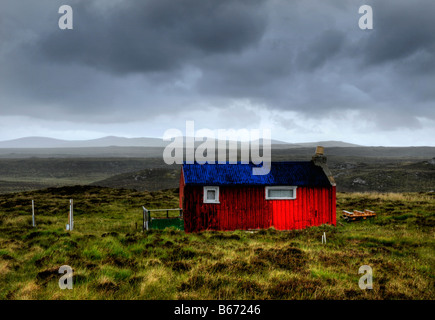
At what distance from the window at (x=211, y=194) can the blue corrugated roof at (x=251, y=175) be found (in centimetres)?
41

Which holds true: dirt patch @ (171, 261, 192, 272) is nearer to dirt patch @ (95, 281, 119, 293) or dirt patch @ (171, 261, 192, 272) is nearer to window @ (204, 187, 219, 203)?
dirt patch @ (95, 281, 119, 293)

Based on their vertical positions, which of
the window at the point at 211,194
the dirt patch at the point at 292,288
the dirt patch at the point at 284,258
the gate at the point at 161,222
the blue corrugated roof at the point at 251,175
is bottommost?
the gate at the point at 161,222

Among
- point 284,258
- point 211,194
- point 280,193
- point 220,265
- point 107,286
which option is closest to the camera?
point 107,286

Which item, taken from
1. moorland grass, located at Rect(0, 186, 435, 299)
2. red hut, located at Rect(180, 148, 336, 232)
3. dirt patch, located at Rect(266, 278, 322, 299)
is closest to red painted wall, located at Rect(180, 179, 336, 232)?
red hut, located at Rect(180, 148, 336, 232)

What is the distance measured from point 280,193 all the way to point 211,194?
432 cm

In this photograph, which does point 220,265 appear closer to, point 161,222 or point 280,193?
point 161,222

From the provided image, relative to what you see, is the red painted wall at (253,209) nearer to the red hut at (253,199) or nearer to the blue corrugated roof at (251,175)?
the red hut at (253,199)

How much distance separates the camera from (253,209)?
18625 mm

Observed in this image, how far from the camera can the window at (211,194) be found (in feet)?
60.4

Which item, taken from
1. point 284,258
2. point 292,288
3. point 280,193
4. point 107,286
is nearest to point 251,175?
point 280,193

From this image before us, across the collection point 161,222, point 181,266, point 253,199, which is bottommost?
point 161,222

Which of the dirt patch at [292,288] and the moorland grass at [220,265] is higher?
the dirt patch at [292,288]

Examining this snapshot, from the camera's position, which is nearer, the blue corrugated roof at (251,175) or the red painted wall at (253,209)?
the red painted wall at (253,209)

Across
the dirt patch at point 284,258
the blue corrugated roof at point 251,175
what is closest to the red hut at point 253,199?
the blue corrugated roof at point 251,175
